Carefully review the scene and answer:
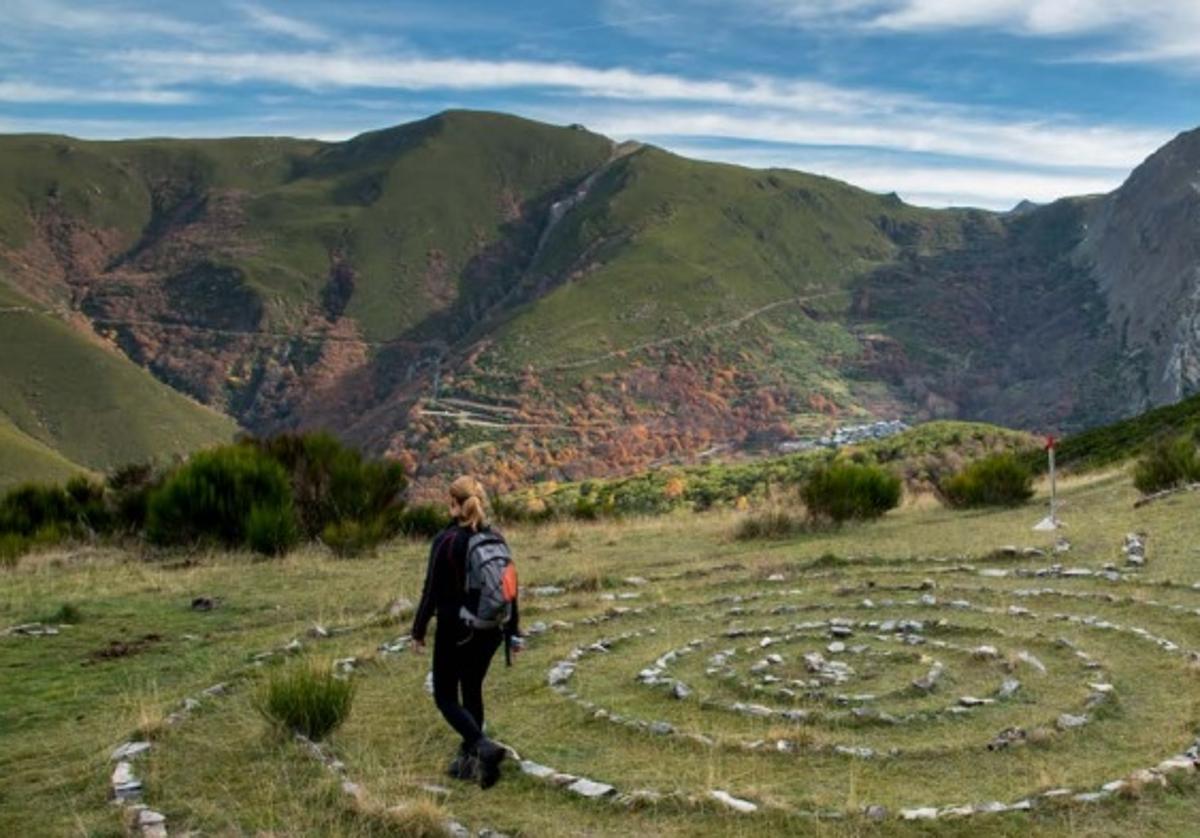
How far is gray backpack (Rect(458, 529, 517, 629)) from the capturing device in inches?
318

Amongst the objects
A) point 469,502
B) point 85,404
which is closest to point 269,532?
point 469,502

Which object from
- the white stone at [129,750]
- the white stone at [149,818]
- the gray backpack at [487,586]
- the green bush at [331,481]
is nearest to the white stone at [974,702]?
the gray backpack at [487,586]

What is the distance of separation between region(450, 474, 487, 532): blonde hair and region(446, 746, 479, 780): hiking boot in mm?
1576

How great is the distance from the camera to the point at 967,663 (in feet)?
36.8

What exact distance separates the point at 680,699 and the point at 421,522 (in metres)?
14.8

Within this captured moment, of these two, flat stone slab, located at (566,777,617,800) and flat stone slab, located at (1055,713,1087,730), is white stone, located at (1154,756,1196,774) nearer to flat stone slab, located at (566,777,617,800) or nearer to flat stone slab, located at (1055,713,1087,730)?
flat stone slab, located at (1055,713,1087,730)

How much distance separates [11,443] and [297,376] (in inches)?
3423

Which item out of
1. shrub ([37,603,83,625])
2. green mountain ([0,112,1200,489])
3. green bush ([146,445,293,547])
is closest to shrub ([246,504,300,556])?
green bush ([146,445,293,547])

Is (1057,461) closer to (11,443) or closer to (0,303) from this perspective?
(11,443)

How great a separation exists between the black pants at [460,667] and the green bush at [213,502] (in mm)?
13218

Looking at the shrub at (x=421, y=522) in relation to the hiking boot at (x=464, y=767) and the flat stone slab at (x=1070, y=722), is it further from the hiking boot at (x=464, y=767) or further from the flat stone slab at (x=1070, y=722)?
the flat stone slab at (x=1070, y=722)

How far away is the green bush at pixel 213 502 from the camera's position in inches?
827

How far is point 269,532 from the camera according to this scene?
2016 centimetres

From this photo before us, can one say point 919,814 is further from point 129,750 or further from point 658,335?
point 658,335
